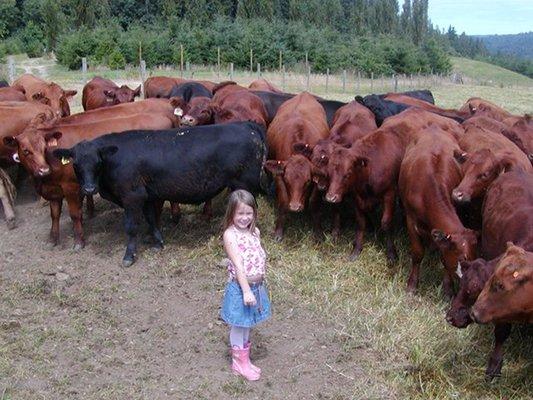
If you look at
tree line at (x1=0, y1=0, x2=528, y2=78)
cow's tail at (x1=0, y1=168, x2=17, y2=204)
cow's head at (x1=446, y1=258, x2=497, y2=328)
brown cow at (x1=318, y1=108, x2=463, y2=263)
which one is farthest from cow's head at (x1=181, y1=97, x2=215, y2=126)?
tree line at (x1=0, y1=0, x2=528, y2=78)

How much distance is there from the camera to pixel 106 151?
7746 millimetres

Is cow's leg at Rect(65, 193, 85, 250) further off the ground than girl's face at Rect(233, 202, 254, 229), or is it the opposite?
girl's face at Rect(233, 202, 254, 229)

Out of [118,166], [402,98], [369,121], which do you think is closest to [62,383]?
[118,166]

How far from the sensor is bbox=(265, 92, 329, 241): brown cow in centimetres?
802

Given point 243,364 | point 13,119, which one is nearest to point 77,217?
point 13,119

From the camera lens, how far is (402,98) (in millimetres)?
12492

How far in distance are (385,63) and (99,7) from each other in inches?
1127

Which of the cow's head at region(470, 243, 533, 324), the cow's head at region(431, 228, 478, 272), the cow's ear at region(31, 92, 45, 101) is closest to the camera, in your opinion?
the cow's head at region(470, 243, 533, 324)

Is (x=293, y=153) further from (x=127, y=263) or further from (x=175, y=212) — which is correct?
(x=127, y=263)

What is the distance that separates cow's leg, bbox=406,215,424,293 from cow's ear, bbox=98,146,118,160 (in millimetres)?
3505

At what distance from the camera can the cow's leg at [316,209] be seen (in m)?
8.53

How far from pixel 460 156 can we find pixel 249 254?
128 inches

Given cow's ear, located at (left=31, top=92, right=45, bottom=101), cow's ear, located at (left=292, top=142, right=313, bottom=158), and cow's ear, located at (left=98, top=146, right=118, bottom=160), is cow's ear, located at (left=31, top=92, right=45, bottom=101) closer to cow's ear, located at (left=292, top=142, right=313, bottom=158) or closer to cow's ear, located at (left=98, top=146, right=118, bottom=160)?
cow's ear, located at (left=98, top=146, right=118, bottom=160)

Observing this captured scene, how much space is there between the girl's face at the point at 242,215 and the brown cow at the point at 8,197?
5215mm
